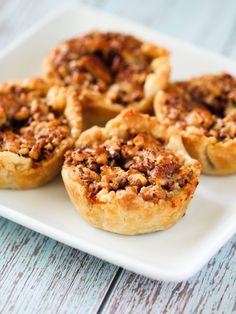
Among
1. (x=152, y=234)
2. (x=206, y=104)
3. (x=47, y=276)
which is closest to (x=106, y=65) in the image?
(x=206, y=104)

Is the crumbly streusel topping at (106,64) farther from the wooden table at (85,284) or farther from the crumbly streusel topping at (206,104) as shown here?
the wooden table at (85,284)

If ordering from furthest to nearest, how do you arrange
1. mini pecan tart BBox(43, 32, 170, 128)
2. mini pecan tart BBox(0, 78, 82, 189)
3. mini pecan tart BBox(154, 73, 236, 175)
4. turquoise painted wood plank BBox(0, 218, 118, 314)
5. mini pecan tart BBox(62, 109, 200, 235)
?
mini pecan tart BBox(43, 32, 170, 128)
mini pecan tart BBox(154, 73, 236, 175)
mini pecan tart BBox(0, 78, 82, 189)
mini pecan tart BBox(62, 109, 200, 235)
turquoise painted wood plank BBox(0, 218, 118, 314)

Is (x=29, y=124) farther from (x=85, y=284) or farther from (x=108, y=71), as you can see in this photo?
(x=85, y=284)

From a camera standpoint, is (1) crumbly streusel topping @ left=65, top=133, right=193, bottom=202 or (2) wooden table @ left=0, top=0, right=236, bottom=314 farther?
(1) crumbly streusel topping @ left=65, top=133, right=193, bottom=202

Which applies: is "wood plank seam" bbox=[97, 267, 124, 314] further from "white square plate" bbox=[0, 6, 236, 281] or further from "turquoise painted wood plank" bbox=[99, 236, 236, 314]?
"white square plate" bbox=[0, 6, 236, 281]

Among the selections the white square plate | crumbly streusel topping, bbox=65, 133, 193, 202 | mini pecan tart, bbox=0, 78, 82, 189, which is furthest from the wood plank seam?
mini pecan tart, bbox=0, 78, 82, 189

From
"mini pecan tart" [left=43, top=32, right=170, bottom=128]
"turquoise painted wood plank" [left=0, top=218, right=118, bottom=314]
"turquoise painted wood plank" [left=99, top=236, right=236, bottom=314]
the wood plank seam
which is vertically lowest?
"turquoise painted wood plank" [left=0, top=218, right=118, bottom=314]

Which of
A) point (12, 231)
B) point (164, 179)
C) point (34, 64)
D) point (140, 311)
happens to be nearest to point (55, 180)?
point (12, 231)
